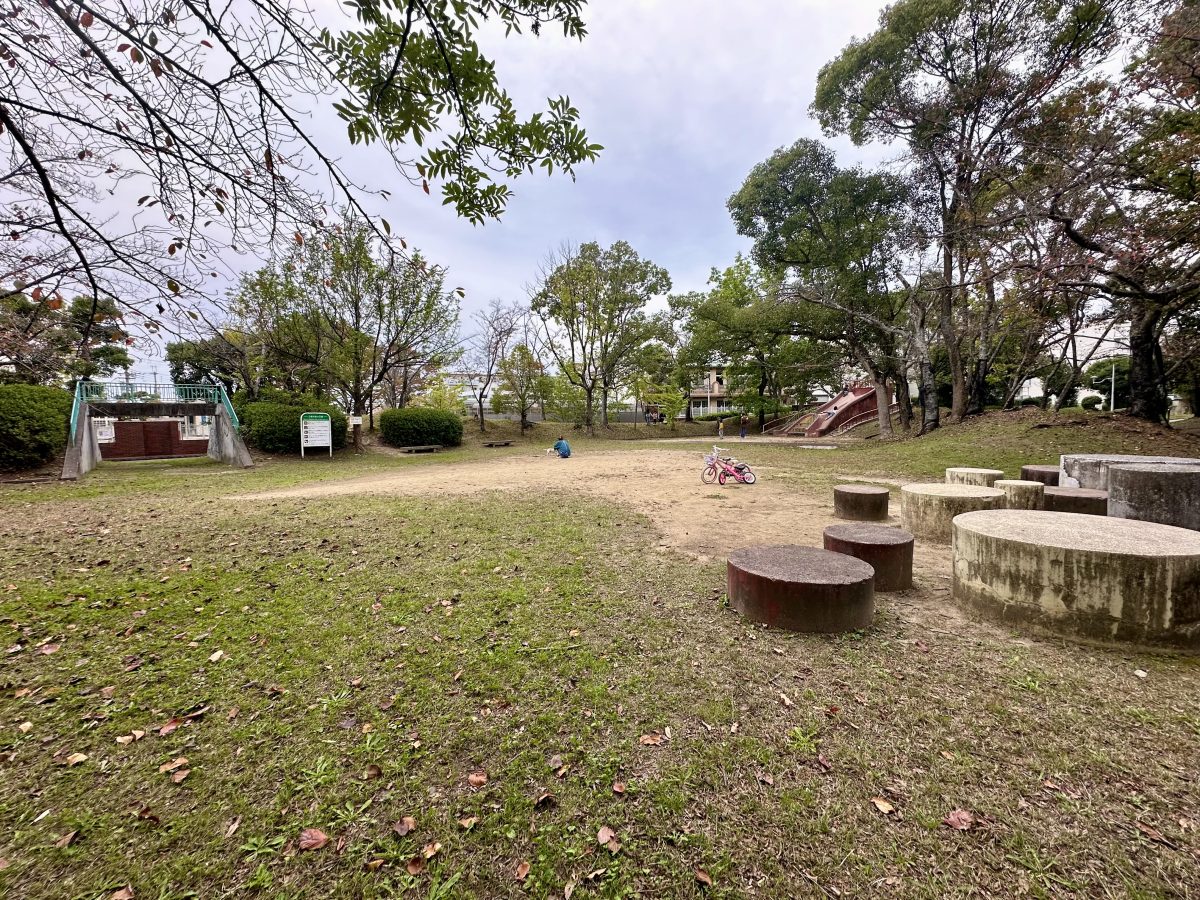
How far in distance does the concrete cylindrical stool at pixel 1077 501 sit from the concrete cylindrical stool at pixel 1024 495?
10 centimetres

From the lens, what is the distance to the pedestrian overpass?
39.4ft

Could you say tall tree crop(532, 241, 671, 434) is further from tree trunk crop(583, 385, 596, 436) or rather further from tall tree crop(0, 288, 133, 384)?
tall tree crop(0, 288, 133, 384)

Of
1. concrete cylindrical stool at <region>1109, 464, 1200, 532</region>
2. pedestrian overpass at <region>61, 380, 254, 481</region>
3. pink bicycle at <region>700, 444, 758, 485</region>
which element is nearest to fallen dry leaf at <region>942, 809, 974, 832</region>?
concrete cylindrical stool at <region>1109, 464, 1200, 532</region>

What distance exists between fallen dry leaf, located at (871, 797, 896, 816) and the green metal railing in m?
16.6

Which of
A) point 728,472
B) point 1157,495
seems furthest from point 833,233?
point 1157,495

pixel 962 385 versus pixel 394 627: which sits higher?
pixel 962 385

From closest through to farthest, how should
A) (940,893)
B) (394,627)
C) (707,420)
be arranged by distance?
(940,893) → (394,627) → (707,420)

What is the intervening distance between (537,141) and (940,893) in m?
3.68

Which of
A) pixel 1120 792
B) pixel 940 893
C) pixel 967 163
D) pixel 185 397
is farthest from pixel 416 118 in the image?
pixel 185 397

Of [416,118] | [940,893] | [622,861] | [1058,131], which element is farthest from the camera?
[1058,131]

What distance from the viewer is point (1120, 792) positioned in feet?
6.15

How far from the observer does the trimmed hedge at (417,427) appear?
64.7ft

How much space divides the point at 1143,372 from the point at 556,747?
1805 cm

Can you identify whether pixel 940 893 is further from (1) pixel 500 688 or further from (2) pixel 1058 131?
(2) pixel 1058 131
